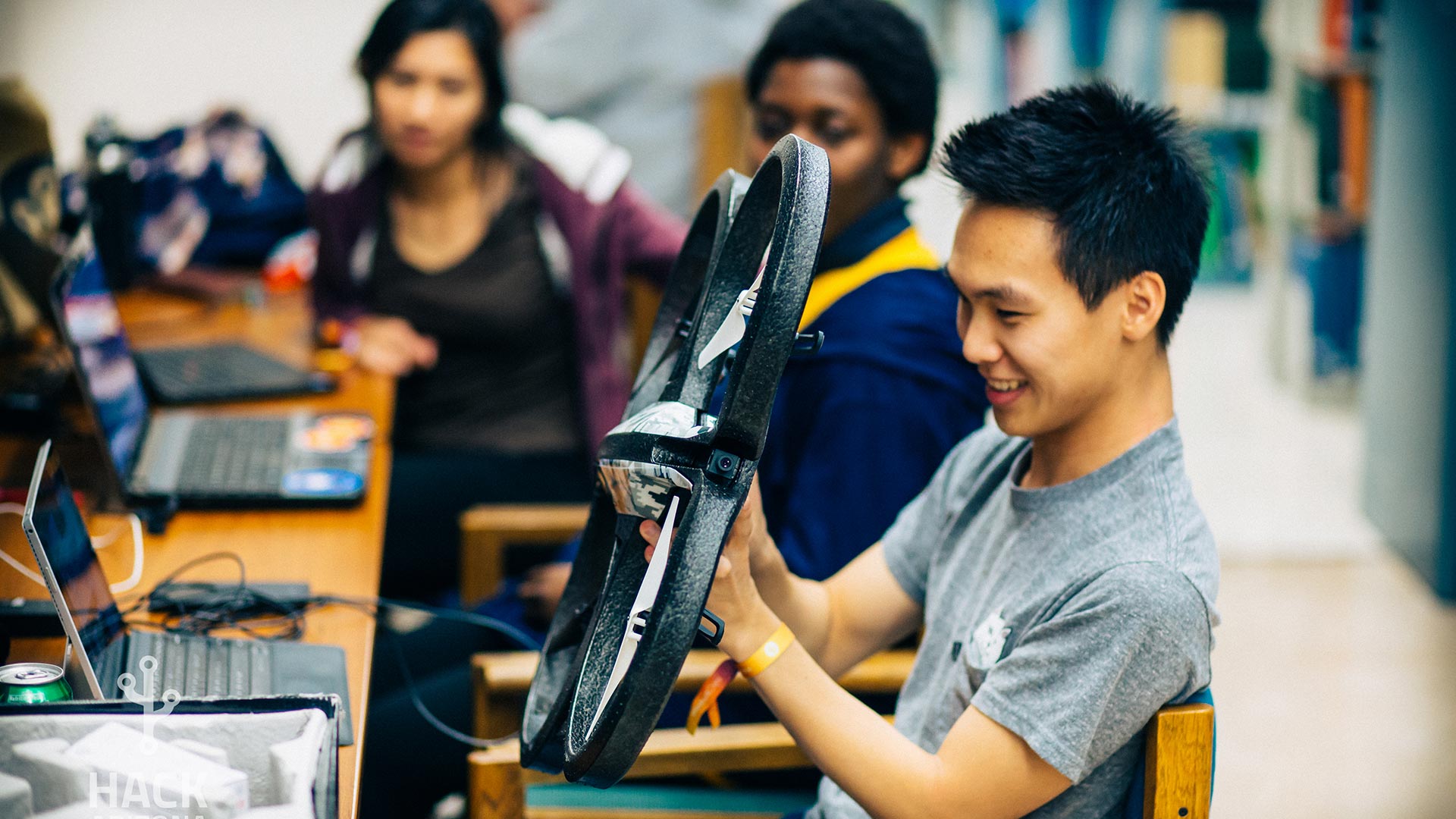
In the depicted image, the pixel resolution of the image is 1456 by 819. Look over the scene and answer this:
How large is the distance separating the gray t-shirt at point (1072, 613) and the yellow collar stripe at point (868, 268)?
38cm

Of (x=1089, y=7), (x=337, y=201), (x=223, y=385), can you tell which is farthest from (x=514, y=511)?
(x=1089, y=7)

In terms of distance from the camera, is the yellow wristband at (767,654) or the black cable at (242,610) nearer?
the yellow wristband at (767,654)

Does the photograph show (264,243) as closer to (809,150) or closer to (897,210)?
(897,210)

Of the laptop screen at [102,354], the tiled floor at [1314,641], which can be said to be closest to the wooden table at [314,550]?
the laptop screen at [102,354]

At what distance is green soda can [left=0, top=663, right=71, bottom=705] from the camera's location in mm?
1059

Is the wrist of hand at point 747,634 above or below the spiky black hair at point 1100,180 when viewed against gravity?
below

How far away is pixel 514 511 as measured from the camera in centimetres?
214

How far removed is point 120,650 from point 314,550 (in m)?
0.39

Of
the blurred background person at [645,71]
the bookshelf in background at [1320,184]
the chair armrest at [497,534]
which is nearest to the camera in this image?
the chair armrest at [497,534]

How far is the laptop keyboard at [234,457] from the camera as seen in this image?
1.83 m

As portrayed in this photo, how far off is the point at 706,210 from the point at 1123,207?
33 centimetres

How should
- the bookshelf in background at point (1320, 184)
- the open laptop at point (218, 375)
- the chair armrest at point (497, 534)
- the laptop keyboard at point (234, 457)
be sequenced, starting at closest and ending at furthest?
the laptop keyboard at point (234, 457), the chair armrest at point (497, 534), the open laptop at point (218, 375), the bookshelf in background at point (1320, 184)

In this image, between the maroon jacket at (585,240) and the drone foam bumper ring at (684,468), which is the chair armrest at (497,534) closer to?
the maroon jacket at (585,240)

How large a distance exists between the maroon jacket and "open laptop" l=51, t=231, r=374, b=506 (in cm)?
50
